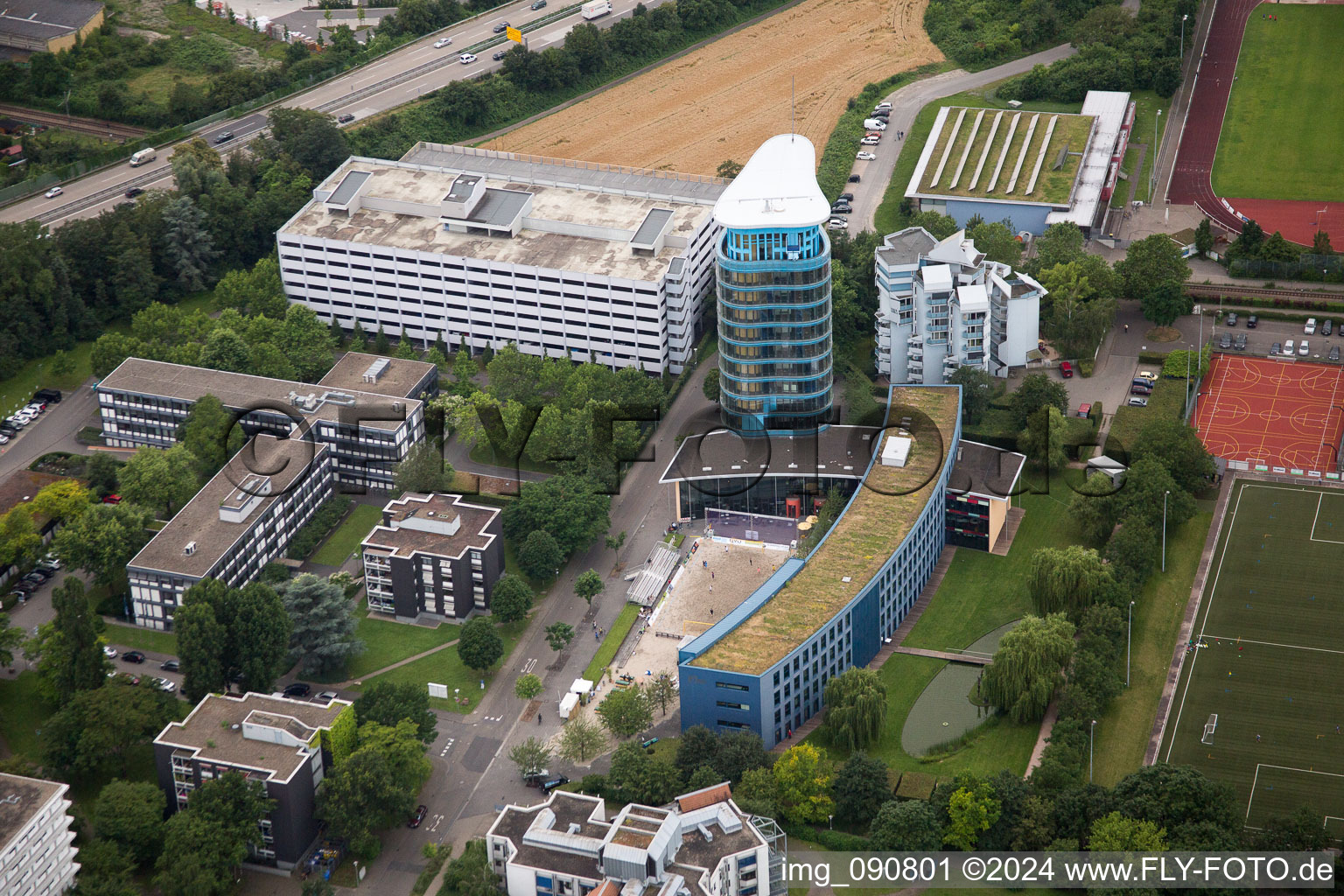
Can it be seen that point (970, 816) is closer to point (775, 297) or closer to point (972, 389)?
point (775, 297)

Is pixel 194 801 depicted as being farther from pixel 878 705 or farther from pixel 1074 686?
pixel 1074 686

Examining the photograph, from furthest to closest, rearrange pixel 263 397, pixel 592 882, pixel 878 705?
pixel 263 397 < pixel 878 705 < pixel 592 882

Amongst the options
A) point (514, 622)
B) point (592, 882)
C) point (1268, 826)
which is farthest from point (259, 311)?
point (1268, 826)

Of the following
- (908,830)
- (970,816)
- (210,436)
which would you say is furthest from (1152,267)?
(210,436)

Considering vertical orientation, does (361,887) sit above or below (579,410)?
below

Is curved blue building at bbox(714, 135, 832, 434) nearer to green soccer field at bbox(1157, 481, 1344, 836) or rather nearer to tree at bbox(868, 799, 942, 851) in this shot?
green soccer field at bbox(1157, 481, 1344, 836)

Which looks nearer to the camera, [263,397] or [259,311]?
[263,397]

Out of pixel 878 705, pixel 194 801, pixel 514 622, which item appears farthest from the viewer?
pixel 514 622
